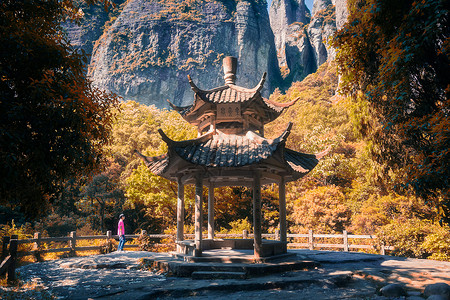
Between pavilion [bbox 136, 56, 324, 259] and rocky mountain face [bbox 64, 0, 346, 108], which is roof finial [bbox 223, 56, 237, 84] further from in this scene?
rocky mountain face [bbox 64, 0, 346, 108]

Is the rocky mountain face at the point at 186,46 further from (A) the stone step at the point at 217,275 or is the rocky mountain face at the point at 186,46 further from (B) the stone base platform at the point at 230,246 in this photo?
(A) the stone step at the point at 217,275

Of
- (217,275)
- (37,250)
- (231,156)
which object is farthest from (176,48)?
(217,275)

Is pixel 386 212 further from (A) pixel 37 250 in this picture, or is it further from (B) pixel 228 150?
(A) pixel 37 250

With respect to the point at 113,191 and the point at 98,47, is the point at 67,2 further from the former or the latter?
the point at 98,47

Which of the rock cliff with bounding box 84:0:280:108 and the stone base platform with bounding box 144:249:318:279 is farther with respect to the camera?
the rock cliff with bounding box 84:0:280:108

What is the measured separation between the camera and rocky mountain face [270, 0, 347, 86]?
72750mm

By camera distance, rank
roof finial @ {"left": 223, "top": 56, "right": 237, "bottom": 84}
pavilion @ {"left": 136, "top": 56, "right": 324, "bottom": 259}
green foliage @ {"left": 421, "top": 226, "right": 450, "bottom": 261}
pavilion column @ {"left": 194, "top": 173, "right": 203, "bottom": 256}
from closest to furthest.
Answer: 1. pavilion @ {"left": 136, "top": 56, "right": 324, "bottom": 259}
2. pavilion column @ {"left": 194, "top": 173, "right": 203, "bottom": 256}
3. roof finial @ {"left": 223, "top": 56, "right": 237, "bottom": 84}
4. green foliage @ {"left": 421, "top": 226, "right": 450, "bottom": 261}

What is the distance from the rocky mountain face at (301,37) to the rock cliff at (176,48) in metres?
Answer: 5.81

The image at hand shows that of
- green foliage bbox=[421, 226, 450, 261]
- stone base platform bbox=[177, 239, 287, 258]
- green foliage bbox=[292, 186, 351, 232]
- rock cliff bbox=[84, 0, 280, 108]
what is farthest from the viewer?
rock cliff bbox=[84, 0, 280, 108]

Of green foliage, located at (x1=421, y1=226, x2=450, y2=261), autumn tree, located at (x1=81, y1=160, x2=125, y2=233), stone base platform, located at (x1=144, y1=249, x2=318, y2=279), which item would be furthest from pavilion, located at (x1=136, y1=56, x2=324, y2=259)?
autumn tree, located at (x1=81, y1=160, x2=125, y2=233)

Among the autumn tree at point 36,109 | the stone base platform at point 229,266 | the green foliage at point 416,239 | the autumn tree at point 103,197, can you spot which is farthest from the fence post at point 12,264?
the green foliage at point 416,239

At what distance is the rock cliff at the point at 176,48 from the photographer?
66062mm

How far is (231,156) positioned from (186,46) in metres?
65.7

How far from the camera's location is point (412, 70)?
584 centimetres
